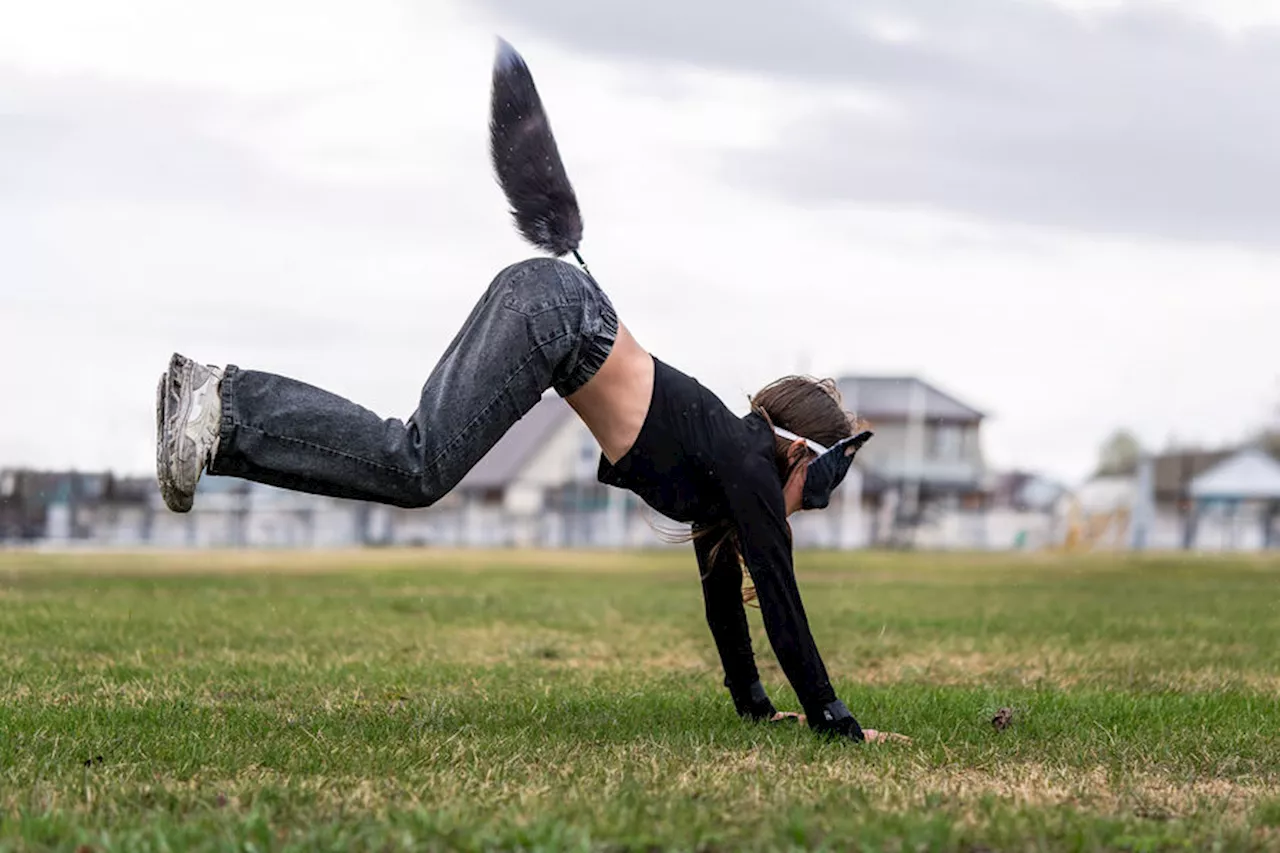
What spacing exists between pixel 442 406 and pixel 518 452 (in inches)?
2584

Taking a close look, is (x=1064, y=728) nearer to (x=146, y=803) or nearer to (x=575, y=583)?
(x=146, y=803)

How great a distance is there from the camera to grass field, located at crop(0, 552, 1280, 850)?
3533mm

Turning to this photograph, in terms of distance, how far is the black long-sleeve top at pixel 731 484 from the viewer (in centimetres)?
501

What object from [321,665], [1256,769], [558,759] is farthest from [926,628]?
[558,759]

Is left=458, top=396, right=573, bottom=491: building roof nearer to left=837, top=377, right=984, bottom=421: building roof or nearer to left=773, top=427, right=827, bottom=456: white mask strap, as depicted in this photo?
left=837, top=377, right=984, bottom=421: building roof

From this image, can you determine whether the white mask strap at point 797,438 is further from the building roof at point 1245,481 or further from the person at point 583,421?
the building roof at point 1245,481

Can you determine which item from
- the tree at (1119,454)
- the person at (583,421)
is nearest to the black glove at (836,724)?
the person at (583,421)

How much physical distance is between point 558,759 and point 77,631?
648cm

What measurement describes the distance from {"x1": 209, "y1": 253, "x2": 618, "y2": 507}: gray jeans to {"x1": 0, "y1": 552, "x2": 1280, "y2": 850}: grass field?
2.82 feet

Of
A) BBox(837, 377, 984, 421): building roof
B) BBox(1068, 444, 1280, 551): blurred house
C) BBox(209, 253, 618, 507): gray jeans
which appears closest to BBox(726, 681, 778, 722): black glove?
BBox(209, 253, 618, 507): gray jeans

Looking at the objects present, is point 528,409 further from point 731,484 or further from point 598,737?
point 598,737

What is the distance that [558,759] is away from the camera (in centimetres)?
467

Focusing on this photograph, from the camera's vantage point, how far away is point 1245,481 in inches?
3073

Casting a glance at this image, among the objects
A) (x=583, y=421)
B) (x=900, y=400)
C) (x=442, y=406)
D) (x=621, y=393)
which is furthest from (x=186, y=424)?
(x=900, y=400)
